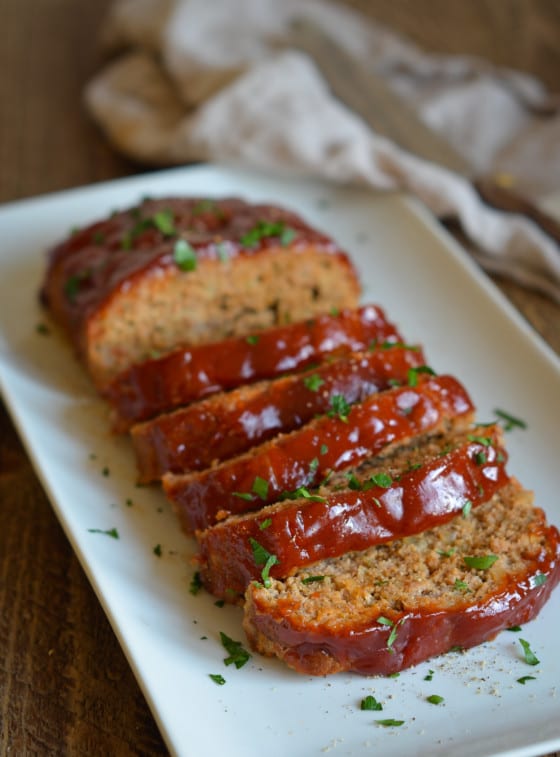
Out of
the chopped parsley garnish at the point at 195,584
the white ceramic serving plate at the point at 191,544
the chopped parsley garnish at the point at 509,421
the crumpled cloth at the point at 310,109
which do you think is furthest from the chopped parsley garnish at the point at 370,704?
the crumpled cloth at the point at 310,109

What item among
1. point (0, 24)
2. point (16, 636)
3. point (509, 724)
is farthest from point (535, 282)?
point (0, 24)

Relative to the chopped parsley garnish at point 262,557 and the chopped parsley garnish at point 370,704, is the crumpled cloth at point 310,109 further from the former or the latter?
the chopped parsley garnish at point 370,704

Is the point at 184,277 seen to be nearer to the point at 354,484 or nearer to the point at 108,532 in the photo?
the point at 108,532

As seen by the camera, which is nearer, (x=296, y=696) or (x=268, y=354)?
(x=296, y=696)

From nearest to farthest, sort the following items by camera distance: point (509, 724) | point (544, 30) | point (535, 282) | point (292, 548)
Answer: point (509, 724) < point (292, 548) < point (535, 282) < point (544, 30)

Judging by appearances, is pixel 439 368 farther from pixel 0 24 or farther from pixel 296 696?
pixel 0 24

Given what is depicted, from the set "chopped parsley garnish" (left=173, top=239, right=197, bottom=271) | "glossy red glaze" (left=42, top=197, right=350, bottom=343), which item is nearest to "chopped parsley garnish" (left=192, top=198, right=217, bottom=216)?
"glossy red glaze" (left=42, top=197, right=350, bottom=343)

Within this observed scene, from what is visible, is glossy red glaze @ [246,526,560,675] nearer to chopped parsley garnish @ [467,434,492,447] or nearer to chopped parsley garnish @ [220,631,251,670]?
chopped parsley garnish @ [220,631,251,670]
